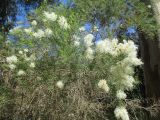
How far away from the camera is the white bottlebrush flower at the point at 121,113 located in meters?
6.95

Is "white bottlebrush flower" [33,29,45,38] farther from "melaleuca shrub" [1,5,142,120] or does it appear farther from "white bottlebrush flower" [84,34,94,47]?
"white bottlebrush flower" [84,34,94,47]

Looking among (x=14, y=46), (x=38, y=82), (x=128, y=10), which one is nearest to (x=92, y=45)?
(x=38, y=82)

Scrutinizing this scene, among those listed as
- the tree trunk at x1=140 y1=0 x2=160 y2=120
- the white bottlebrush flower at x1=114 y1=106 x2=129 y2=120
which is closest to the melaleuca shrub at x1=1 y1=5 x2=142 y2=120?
the white bottlebrush flower at x1=114 y1=106 x2=129 y2=120

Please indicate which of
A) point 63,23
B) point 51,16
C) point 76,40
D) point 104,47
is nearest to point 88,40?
point 76,40

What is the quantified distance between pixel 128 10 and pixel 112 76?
91.1 inches

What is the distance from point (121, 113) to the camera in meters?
6.98

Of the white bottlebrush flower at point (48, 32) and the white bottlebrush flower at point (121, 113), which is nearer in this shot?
the white bottlebrush flower at point (121, 113)

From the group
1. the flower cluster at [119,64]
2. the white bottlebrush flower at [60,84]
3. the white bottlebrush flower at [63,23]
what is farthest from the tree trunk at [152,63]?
the white bottlebrush flower at [60,84]

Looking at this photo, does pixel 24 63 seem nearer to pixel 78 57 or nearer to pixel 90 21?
pixel 78 57

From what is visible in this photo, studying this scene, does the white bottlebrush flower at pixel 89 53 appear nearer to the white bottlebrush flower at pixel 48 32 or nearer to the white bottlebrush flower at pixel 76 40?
the white bottlebrush flower at pixel 76 40

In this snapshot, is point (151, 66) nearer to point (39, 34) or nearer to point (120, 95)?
point (120, 95)

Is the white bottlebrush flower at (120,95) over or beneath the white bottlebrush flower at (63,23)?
beneath

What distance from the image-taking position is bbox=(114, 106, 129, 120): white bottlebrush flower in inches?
274

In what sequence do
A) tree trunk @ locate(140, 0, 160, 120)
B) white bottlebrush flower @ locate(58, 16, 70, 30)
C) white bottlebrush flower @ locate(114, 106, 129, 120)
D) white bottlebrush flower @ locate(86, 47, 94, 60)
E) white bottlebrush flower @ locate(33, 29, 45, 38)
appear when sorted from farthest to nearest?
tree trunk @ locate(140, 0, 160, 120), white bottlebrush flower @ locate(33, 29, 45, 38), white bottlebrush flower @ locate(58, 16, 70, 30), white bottlebrush flower @ locate(86, 47, 94, 60), white bottlebrush flower @ locate(114, 106, 129, 120)
